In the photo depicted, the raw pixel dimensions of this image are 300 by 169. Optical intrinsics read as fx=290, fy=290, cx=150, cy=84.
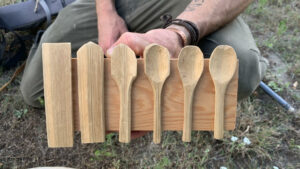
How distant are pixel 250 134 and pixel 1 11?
1.61 meters

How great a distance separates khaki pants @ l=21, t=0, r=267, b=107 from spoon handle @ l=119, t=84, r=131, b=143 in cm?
55

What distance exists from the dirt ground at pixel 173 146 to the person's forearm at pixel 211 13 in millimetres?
632

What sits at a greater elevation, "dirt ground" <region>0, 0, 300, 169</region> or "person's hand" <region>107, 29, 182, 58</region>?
"person's hand" <region>107, 29, 182, 58</region>

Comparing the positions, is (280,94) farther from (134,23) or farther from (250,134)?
(134,23)

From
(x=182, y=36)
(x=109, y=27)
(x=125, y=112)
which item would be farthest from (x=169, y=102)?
(x=109, y=27)

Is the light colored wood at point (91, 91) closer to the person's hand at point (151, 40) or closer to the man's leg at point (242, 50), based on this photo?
the person's hand at point (151, 40)

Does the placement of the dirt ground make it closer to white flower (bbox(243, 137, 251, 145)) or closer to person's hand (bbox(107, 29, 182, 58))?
Answer: white flower (bbox(243, 137, 251, 145))

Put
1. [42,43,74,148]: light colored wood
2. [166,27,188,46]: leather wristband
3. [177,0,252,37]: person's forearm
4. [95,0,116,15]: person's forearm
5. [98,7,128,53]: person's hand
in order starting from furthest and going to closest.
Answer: [95,0,116,15]: person's forearm
[98,7,128,53]: person's hand
[177,0,252,37]: person's forearm
[166,27,188,46]: leather wristband
[42,43,74,148]: light colored wood

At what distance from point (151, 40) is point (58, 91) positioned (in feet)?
1.02

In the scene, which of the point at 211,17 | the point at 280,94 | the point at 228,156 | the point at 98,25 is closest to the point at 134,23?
the point at 98,25

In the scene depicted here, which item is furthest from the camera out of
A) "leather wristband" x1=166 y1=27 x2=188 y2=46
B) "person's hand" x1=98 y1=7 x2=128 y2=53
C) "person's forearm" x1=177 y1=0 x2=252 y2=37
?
"person's hand" x1=98 y1=7 x2=128 y2=53

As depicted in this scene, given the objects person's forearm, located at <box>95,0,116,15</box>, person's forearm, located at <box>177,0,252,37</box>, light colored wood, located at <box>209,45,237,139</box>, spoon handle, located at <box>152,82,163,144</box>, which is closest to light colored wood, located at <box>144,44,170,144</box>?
spoon handle, located at <box>152,82,163,144</box>

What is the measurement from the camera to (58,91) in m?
0.75

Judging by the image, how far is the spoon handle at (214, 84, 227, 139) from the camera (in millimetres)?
770
